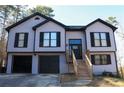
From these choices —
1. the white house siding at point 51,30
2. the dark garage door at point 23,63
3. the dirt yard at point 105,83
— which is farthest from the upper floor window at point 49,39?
the dirt yard at point 105,83

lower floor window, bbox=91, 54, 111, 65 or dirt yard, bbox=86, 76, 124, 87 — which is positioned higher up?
lower floor window, bbox=91, 54, 111, 65

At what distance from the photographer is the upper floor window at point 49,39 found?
11883 mm

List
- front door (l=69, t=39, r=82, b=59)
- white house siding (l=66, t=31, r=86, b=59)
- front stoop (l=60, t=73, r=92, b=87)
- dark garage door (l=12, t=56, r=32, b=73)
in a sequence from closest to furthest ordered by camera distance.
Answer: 1. front stoop (l=60, t=73, r=92, b=87)
2. dark garage door (l=12, t=56, r=32, b=73)
3. front door (l=69, t=39, r=82, b=59)
4. white house siding (l=66, t=31, r=86, b=59)

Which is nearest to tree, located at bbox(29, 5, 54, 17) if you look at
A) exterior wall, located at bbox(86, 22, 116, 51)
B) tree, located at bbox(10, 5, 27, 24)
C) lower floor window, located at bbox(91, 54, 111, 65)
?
tree, located at bbox(10, 5, 27, 24)

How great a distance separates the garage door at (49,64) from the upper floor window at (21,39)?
60.5 inches

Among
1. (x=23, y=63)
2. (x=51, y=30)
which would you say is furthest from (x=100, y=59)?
(x=23, y=63)

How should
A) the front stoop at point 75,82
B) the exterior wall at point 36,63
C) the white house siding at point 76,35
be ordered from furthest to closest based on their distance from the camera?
the white house siding at point 76,35
the exterior wall at point 36,63
the front stoop at point 75,82

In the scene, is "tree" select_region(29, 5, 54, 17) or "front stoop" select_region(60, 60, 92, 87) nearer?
"front stoop" select_region(60, 60, 92, 87)

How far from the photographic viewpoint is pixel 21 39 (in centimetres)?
1218

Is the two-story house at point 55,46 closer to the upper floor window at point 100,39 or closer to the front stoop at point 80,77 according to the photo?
the upper floor window at point 100,39

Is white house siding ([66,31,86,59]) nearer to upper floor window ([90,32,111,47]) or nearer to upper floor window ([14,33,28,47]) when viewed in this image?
upper floor window ([90,32,111,47])

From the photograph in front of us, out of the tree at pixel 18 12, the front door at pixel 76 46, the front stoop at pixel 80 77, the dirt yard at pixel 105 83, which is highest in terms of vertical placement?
the tree at pixel 18 12

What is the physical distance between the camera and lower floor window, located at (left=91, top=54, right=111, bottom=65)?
11906 millimetres
